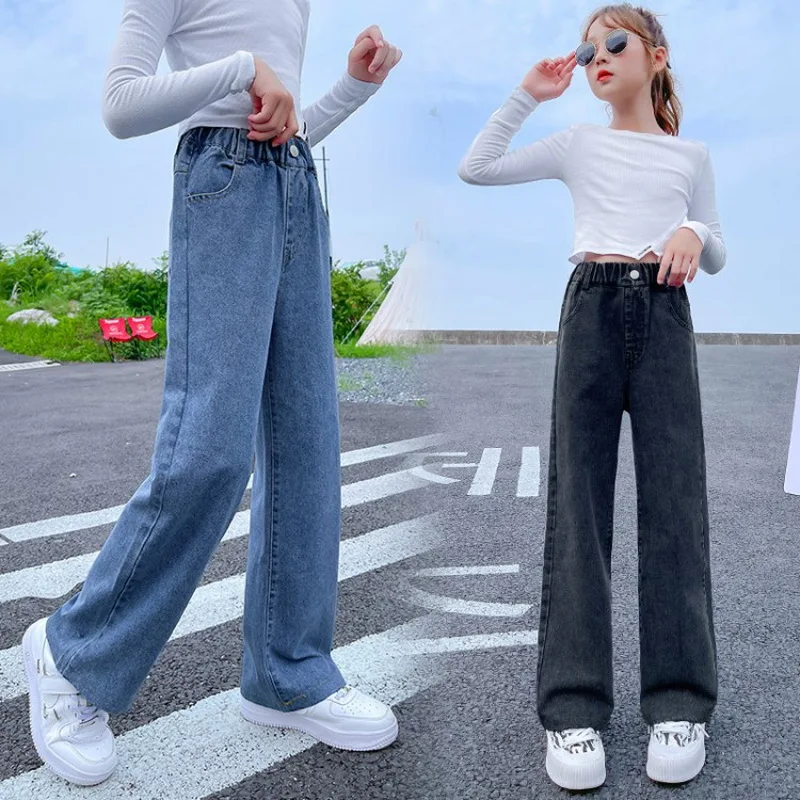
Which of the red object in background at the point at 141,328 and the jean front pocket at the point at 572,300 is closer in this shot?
the jean front pocket at the point at 572,300

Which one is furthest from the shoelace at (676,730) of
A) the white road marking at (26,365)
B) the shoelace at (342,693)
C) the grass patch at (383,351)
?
the white road marking at (26,365)

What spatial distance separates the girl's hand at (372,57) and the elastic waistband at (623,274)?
643 mm

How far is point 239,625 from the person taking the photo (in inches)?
112

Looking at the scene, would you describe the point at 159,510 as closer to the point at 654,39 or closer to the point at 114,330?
the point at 654,39

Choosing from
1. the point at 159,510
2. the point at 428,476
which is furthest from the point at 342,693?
the point at 428,476

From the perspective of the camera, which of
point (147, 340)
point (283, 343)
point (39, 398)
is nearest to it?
point (283, 343)

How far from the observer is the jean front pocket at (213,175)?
6.07 ft

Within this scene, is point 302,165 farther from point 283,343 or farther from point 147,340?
point 147,340

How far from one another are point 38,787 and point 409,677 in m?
0.92

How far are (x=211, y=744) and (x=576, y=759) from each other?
79cm

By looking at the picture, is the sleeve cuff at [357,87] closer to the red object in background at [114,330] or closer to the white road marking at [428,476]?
the white road marking at [428,476]

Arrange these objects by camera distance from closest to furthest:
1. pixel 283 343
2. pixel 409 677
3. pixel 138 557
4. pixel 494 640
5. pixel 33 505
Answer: pixel 138 557, pixel 283 343, pixel 409 677, pixel 494 640, pixel 33 505

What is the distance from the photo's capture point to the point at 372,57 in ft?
6.93

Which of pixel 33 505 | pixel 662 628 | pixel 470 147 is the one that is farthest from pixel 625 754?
pixel 33 505
